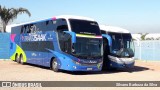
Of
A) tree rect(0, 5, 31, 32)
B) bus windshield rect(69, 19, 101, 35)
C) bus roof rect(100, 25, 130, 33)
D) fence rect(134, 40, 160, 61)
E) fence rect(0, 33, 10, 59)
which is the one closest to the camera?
bus windshield rect(69, 19, 101, 35)

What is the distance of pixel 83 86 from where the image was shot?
41.1ft

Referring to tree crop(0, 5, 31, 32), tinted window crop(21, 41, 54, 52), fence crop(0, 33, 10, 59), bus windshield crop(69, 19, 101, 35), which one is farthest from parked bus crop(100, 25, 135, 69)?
tree crop(0, 5, 31, 32)

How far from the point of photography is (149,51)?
115 ft

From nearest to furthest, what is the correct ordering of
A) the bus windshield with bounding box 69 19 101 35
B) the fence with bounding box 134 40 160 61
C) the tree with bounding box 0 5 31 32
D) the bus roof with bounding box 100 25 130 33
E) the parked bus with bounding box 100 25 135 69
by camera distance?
1. the bus windshield with bounding box 69 19 101 35
2. the parked bus with bounding box 100 25 135 69
3. the bus roof with bounding box 100 25 130 33
4. the fence with bounding box 134 40 160 61
5. the tree with bounding box 0 5 31 32

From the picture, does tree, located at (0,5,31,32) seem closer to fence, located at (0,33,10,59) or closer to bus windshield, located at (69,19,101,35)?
fence, located at (0,33,10,59)

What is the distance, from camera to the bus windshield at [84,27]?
17.6 metres

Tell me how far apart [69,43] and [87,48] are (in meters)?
1.08

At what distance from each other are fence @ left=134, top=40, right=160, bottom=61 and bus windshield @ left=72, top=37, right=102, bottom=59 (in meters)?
17.0

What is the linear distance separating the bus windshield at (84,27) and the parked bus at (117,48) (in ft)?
6.27

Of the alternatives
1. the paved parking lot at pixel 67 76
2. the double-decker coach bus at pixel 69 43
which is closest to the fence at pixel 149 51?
the paved parking lot at pixel 67 76

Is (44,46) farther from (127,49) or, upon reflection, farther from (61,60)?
(127,49)

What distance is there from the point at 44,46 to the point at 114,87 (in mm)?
8494

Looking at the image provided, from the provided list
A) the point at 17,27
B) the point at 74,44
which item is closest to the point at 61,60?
the point at 74,44

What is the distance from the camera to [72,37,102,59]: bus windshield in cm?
1722
